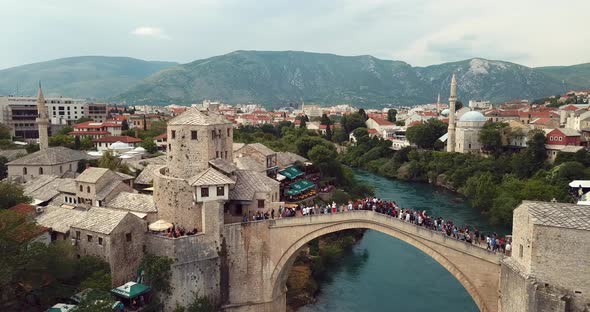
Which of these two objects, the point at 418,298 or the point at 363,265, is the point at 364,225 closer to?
the point at 418,298

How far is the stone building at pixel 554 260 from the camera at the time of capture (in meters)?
17.5

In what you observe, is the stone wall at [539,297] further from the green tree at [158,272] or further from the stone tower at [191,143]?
the stone tower at [191,143]

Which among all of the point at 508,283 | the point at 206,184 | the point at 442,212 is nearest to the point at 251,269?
the point at 206,184

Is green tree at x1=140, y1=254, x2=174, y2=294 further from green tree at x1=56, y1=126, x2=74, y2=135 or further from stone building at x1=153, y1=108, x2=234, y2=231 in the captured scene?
green tree at x1=56, y1=126, x2=74, y2=135

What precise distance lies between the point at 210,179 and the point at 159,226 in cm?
406

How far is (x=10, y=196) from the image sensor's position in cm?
3088

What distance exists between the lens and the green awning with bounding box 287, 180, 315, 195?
44956 millimetres

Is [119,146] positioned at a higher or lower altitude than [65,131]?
lower

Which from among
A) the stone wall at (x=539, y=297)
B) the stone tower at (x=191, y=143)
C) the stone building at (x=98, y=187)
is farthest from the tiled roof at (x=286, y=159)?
the stone wall at (x=539, y=297)

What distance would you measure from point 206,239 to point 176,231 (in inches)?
81.3

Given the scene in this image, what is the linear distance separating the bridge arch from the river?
5899 millimetres

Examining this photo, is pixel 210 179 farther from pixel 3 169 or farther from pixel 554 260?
pixel 3 169

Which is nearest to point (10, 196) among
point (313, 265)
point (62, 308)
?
point (62, 308)

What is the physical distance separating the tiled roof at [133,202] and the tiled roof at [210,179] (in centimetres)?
393
